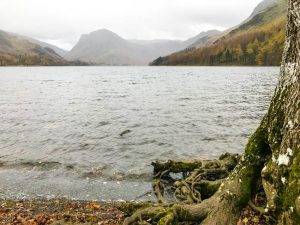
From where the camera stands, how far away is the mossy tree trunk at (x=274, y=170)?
24.9 ft

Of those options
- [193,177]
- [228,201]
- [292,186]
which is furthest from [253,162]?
[193,177]

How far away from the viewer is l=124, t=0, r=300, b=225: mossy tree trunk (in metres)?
7.60

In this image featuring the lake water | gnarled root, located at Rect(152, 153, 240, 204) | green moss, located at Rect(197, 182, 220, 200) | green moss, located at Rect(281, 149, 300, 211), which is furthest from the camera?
the lake water

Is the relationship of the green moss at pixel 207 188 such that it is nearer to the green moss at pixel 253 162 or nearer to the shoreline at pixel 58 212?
the shoreline at pixel 58 212

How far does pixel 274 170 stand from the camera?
8023mm

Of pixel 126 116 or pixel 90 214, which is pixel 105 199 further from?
pixel 126 116

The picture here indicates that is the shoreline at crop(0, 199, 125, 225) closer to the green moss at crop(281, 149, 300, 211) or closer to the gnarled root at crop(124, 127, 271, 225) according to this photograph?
the gnarled root at crop(124, 127, 271, 225)

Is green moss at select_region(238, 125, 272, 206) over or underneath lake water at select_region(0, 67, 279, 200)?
over

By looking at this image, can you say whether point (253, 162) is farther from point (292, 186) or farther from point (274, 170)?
point (292, 186)

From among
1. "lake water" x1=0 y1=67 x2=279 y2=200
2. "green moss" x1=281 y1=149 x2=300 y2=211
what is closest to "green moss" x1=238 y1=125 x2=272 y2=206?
"green moss" x1=281 y1=149 x2=300 y2=211

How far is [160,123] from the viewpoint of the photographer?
34.9 meters

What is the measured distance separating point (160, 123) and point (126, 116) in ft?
20.9

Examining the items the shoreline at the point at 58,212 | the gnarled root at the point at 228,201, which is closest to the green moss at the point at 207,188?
the shoreline at the point at 58,212

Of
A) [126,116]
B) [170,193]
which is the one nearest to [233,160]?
[170,193]
